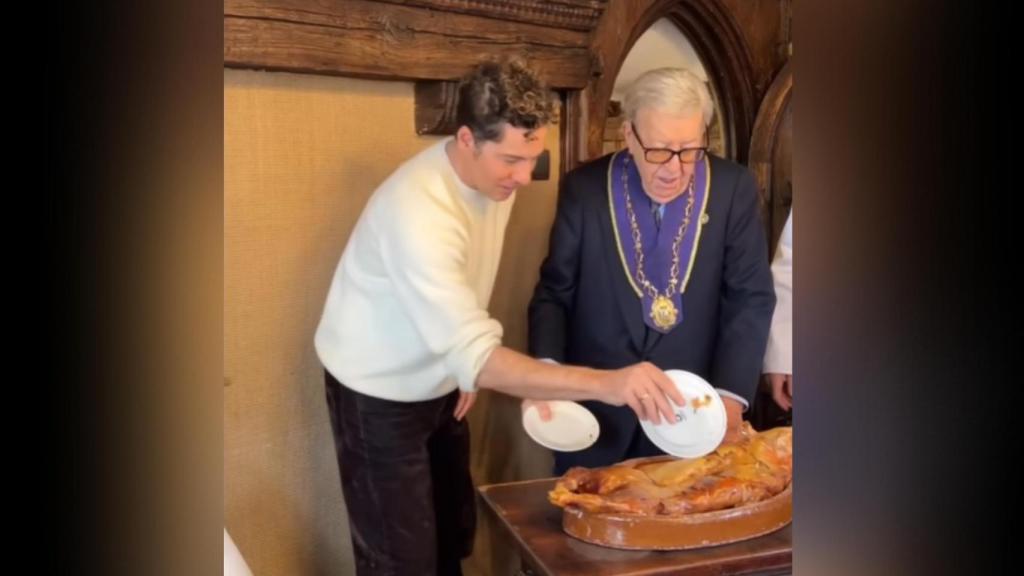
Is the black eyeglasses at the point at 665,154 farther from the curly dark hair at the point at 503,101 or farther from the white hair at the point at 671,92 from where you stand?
the curly dark hair at the point at 503,101

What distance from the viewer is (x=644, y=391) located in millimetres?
1256

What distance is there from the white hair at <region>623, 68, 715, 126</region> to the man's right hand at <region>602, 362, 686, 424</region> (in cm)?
45

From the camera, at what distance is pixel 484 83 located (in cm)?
132

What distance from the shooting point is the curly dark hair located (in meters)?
→ 1.30

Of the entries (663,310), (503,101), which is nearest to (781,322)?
(663,310)

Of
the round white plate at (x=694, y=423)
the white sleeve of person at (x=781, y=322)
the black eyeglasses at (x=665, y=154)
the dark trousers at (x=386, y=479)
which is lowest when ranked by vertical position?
the dark trousers at (x=386, y=479)

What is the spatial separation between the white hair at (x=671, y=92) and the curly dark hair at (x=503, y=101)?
199 mm

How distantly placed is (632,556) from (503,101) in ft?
2.12

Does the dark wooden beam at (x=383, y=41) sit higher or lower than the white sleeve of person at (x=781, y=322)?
higher

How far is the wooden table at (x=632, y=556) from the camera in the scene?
3.38 ft

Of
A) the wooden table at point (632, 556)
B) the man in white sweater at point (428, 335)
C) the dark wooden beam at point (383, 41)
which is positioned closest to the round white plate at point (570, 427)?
the man in white sweater at point (428, 335)
